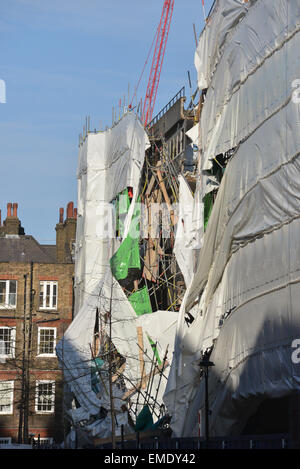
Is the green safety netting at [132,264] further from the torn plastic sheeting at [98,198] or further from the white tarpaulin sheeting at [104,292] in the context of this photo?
the torn plastic sheeting at [98,198]

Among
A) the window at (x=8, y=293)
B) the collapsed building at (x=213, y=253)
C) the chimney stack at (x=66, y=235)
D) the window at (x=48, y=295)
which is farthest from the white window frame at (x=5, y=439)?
the chimney stack at (x=66, y=235)

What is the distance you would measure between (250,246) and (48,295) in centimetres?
3434

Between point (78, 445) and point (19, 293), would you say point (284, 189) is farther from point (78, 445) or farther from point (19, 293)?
point (19, 293)

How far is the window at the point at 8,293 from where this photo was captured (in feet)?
196

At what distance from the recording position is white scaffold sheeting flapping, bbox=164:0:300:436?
2516 centimetres

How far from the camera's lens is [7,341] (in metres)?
59.0

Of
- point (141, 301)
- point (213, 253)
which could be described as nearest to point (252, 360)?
point (213, 253)

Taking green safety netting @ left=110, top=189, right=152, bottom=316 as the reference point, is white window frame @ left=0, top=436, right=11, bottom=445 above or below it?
below

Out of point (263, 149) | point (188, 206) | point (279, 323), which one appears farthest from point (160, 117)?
point (279, 323)

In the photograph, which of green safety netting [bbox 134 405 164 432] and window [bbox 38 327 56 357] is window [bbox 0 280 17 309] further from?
green safety netting [bbox 134 405 164 432]

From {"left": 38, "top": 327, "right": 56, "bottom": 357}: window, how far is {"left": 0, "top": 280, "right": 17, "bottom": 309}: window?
2.57 m

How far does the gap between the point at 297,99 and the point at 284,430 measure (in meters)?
11.1

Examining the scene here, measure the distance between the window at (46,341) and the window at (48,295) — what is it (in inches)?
60.3

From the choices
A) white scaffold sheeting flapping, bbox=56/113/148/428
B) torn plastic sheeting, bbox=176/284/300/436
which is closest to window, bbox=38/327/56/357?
white scaffold sheeting flapping, bbox=56/113/148/428
